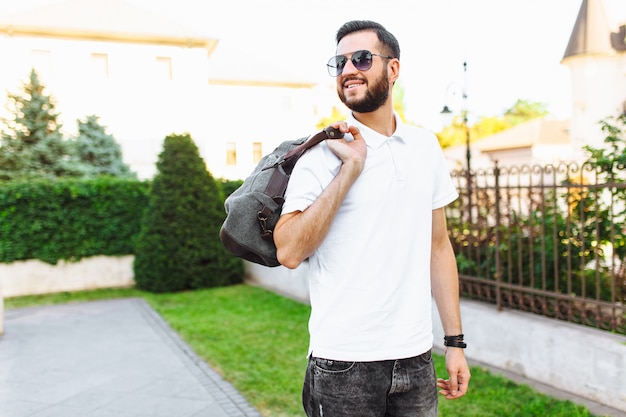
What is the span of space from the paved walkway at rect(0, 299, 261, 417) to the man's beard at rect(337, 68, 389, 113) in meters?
3.61

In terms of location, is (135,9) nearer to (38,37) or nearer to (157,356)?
(38,37)

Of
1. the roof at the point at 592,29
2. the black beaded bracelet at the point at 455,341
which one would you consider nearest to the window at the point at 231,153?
the roof at the point at 592,29

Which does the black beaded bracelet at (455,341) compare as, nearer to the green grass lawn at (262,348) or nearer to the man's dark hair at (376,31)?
the man's dark hair at (376,31)

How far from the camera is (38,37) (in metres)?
26.8

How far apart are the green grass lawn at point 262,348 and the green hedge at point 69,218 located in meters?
1.15

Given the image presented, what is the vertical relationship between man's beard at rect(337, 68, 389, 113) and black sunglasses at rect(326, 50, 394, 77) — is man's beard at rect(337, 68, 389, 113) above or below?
below

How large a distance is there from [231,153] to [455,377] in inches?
1477

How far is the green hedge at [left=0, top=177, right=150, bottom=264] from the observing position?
12.5m

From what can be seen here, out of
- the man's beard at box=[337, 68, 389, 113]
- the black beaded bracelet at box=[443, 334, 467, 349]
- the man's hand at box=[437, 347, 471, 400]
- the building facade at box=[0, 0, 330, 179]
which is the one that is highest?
the building facade at box=[0, 0, 330, 179]

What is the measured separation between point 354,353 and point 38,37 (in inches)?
1145

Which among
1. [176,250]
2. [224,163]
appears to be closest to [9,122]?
[176,250]

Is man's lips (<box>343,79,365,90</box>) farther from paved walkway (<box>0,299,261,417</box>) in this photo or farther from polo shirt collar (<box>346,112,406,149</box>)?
paved walkway (<box>0,299,261,417</box>)

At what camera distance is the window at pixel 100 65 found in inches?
1085

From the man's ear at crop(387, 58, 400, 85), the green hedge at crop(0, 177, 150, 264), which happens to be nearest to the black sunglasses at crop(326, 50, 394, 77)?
the man's ear at crop(387, 58, 400, 85)
